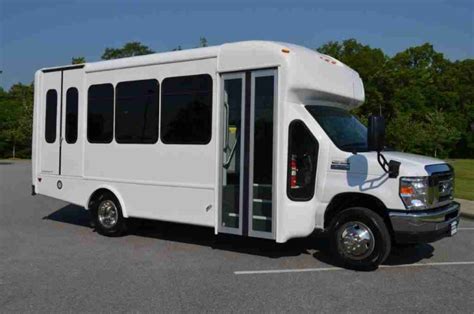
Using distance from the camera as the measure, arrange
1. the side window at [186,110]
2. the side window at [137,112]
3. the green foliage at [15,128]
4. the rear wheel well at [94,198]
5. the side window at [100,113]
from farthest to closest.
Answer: the green foliage at [15,128] → the rear wheel well at [94,198] → the side window at [100,113] → the side window at [137,112] → the side window at [186,110]

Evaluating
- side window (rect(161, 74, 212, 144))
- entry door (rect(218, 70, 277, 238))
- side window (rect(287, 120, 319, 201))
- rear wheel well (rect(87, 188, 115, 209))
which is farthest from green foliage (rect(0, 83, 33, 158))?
side window (rect(287, 120, 319, 201))

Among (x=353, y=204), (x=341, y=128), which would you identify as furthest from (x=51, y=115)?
(x=353, y=204)

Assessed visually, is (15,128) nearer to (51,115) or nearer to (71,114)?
(51,115)

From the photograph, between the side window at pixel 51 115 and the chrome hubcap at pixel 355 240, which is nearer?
the chrome hubcap at pixel 355 240

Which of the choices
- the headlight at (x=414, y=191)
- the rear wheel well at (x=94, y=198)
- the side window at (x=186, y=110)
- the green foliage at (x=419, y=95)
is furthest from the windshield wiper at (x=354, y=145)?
the green foliage at (x=419, y=95)

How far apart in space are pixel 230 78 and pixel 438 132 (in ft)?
103

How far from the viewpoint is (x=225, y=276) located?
22.2ft

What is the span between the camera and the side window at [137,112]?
28.9ft

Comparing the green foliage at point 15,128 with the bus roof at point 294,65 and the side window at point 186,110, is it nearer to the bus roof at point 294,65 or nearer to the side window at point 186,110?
the side window at point 186,110

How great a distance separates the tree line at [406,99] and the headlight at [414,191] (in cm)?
2094

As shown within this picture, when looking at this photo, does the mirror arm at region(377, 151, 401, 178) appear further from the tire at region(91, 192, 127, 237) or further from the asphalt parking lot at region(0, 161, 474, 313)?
the tire at region(91, 192, 127, 237)

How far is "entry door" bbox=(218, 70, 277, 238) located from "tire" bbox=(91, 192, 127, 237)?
2.28 m

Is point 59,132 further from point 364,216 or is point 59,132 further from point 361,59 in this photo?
point 361,59

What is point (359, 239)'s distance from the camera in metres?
7.04
